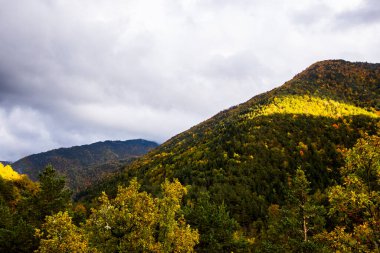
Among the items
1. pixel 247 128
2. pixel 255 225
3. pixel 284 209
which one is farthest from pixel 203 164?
pixel 284 209

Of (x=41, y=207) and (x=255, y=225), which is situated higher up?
(x=41, y=207)

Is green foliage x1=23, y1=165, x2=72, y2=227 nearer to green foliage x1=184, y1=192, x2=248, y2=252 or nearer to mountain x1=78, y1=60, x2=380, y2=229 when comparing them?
green foliage x1=184, y1=192, x2=248, y2=252

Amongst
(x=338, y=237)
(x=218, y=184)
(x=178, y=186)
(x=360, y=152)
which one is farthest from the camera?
(x=218, y=184)

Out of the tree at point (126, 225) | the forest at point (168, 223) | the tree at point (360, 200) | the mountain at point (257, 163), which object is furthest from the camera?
the mountain at point (257, 163)

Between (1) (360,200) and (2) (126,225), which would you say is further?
(2) (126,225)

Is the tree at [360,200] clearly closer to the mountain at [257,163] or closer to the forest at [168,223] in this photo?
the forest at [168,223]

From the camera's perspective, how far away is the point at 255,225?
112500mm

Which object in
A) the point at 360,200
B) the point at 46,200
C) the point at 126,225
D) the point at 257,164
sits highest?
the point at 46,200

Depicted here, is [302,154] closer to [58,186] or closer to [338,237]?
[58,186]

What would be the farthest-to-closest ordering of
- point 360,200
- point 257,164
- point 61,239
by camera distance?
point 257,164 < point 61,239 < point 360,200

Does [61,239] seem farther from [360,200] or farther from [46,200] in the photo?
[46,200]

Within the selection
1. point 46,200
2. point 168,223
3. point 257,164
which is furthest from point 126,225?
point 257,164

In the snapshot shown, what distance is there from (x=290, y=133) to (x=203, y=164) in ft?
187

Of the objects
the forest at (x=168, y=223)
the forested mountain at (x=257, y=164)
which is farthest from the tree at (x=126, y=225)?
the forested mountain at (x=257, y=164)
